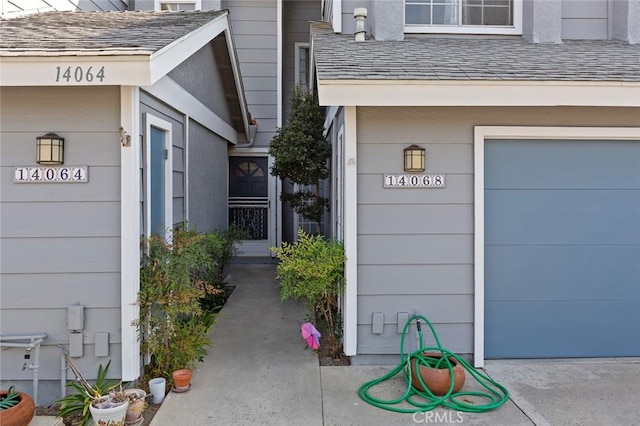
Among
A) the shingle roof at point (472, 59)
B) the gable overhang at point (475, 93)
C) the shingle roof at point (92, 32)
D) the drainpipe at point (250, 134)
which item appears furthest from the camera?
the drainpipe at point (250, 134)

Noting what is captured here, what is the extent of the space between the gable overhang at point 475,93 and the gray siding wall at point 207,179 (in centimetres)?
267

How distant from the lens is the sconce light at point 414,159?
3986 mm

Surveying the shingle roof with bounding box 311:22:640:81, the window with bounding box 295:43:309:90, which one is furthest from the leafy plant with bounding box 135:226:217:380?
the window with bounding box 295:43:309:90

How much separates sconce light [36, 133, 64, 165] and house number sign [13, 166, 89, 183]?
0.08 m

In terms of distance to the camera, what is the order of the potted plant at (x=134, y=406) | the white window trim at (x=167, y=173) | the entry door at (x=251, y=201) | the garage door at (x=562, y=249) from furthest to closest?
the entry door at (x=251, y=201)
the garage door at (x=562, y=249)
the white window trim at (x=167, y=173)
the potted plant at (x=134, y=406)

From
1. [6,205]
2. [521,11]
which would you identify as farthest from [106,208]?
[521,11]

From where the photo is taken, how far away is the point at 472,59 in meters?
4.20

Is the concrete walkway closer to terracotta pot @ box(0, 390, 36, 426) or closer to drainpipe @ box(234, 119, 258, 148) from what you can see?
terracotta pot @ box(0, 390, 36, 426)

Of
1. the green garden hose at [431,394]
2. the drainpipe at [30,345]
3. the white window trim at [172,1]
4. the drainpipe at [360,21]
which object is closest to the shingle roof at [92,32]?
the drainpipe at [360,21]

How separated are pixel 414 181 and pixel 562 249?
1586mm

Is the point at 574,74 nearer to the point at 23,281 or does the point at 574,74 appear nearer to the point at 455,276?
the point at 455,276

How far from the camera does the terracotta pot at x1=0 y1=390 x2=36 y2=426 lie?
9.30 ft

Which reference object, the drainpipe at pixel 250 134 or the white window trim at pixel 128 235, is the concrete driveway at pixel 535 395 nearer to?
the white window trim at pixel 128 235

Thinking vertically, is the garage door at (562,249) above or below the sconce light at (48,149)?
below
